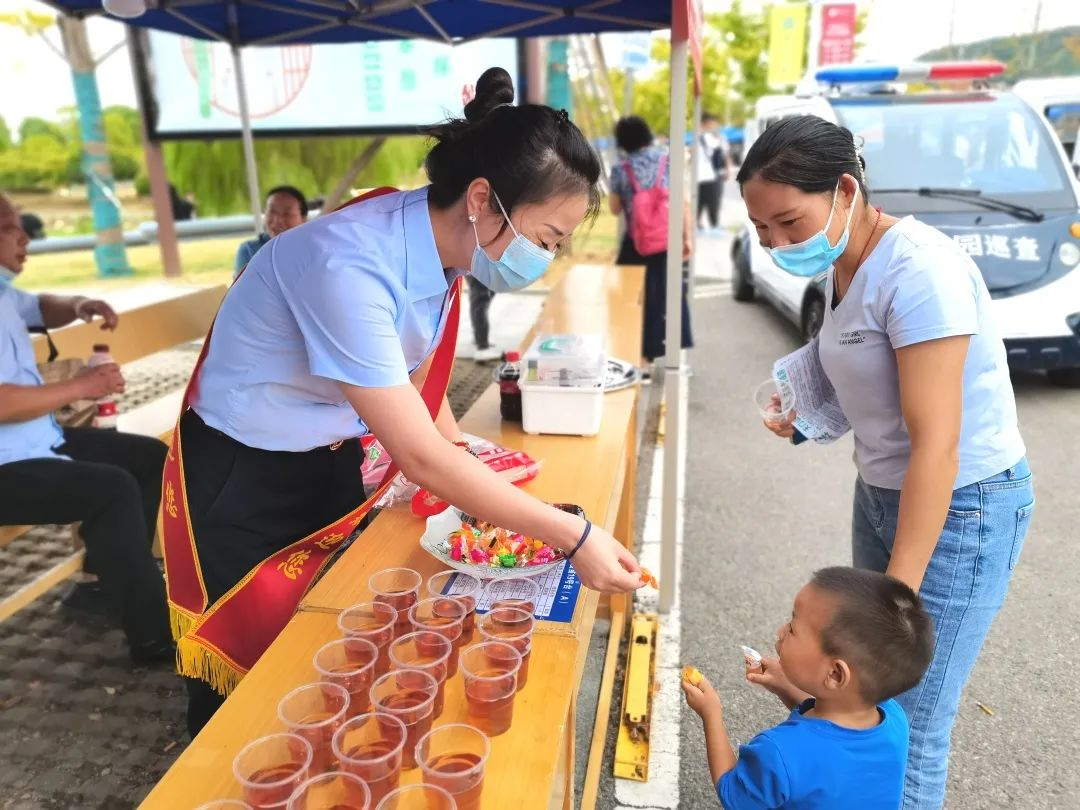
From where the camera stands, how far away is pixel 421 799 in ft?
3.67

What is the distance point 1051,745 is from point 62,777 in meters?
3.14

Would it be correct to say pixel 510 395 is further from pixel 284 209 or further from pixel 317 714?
pixel 284 209

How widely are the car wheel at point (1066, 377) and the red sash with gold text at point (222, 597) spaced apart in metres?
5.71

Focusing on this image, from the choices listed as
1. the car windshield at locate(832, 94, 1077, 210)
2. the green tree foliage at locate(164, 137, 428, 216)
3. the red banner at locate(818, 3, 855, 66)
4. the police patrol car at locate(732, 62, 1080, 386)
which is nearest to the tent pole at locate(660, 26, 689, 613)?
the police patrol car at locate(732, 62, 1080, 386)

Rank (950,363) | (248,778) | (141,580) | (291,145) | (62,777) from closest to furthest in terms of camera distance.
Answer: (248,778), (950,363), (62,777), (141,580), (291,145)

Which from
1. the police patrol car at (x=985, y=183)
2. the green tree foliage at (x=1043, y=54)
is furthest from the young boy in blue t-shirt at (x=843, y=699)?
Result: the green tree foliage at (x=1043, y=54)

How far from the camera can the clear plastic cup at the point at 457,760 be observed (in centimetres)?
112

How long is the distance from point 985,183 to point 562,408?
4803mm

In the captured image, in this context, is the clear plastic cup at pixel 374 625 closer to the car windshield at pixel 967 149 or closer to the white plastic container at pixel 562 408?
the white plastic container at pixel 562 408

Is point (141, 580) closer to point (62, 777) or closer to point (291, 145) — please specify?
point (62, 777)

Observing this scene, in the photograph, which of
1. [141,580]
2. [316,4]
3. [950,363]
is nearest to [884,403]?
[950,363]

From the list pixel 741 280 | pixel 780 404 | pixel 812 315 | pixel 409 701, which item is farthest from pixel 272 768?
pixel 741 280

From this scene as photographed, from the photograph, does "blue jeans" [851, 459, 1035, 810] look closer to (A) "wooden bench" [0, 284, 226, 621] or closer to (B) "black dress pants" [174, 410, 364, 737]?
(B) "black dress pants" [174, 410, 364, 737]

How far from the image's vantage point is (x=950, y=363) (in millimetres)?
1415
